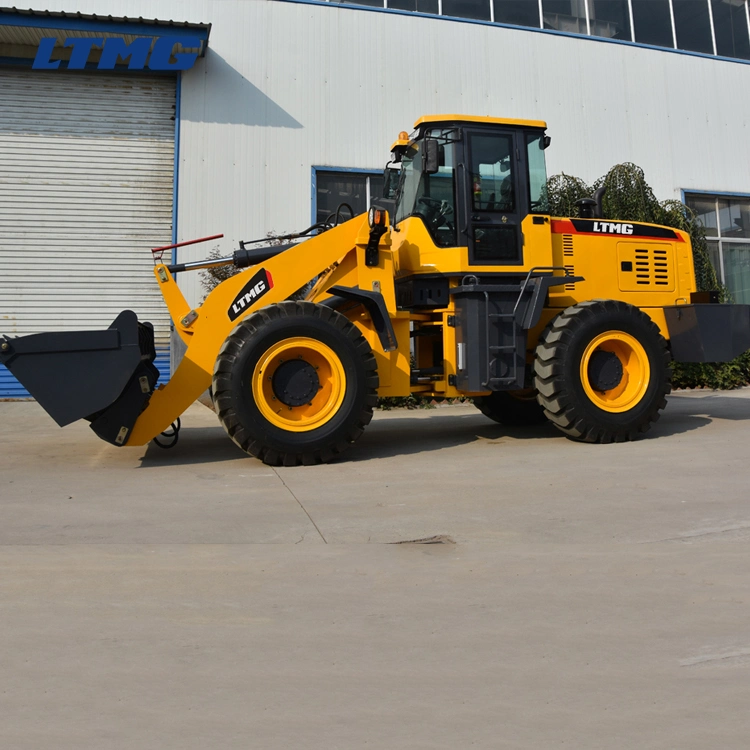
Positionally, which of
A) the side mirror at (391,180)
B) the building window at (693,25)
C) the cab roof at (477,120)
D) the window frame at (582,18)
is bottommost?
the side mirror at (391,180)

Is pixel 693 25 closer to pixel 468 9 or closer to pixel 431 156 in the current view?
pixel 468 9

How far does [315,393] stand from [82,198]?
878 centimetres

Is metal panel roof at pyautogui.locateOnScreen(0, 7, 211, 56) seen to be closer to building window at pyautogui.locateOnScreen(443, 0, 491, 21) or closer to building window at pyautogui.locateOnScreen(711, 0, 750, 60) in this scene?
building window at pyautogui.locateOnScreen(443, 0, 491, 21)

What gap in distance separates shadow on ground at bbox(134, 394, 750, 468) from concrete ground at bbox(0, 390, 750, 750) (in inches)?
41.0

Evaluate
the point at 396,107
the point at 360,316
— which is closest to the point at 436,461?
the point at 360,316

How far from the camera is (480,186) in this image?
8070mm

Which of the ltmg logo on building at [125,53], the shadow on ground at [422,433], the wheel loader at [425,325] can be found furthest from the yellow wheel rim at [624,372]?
the ltmg logo on building at [125,53]

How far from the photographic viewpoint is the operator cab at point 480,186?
26.3 feet

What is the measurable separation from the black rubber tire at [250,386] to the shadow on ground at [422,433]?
53 cm

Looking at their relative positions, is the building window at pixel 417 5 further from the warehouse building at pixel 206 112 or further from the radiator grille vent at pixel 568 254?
the radiator grille vent at pixel 568 254

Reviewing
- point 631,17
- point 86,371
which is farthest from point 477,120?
point 631,17

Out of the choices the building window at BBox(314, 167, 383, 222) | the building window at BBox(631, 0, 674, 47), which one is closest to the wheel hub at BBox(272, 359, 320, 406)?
the building window at BBox(314, 167, 383, 222)

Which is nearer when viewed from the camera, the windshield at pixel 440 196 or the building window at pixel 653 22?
the windshield at pixel 440 196

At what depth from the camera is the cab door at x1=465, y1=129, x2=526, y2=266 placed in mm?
8031
